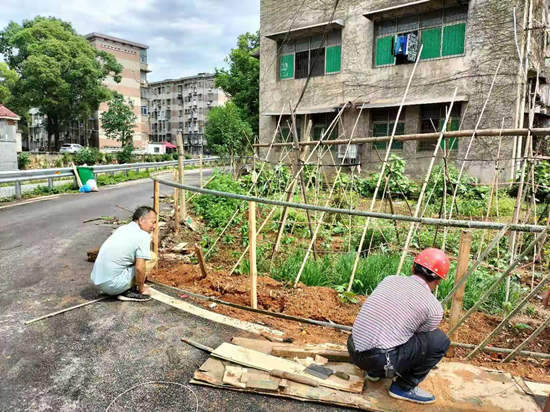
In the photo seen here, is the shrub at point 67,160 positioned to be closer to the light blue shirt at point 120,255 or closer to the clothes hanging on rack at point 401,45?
the clothes hanging on rack at point 401,45

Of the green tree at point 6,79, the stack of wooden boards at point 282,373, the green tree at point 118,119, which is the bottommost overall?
the stack of wooden boards at point 282,373

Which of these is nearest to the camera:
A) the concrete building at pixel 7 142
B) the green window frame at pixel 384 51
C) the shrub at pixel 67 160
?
the green window frame at pixel 384 51

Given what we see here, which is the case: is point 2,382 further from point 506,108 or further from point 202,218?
point 506,108

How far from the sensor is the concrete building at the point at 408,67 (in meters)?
13.8

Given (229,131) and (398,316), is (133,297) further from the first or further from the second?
(229,131)

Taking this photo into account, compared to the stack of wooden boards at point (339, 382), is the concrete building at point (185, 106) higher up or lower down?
Result: higher up

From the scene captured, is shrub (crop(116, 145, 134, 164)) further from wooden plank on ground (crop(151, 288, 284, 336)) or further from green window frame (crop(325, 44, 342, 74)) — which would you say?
wooden plank on ground (crop(151, 288, 284, 336))

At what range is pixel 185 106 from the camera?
68.9m

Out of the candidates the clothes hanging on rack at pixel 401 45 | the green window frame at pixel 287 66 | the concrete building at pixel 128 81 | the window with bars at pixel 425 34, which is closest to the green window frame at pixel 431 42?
the window with bars at pixel 425 34

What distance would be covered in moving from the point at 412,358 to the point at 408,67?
14737 millimetres

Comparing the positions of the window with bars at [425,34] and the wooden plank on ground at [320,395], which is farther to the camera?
the window with bars at [425,34]

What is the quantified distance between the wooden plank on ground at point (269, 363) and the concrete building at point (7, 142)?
18.7 metres

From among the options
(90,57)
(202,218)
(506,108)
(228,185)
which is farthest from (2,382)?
(90,57)

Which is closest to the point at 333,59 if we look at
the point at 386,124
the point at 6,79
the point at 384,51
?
the point at 384,51
